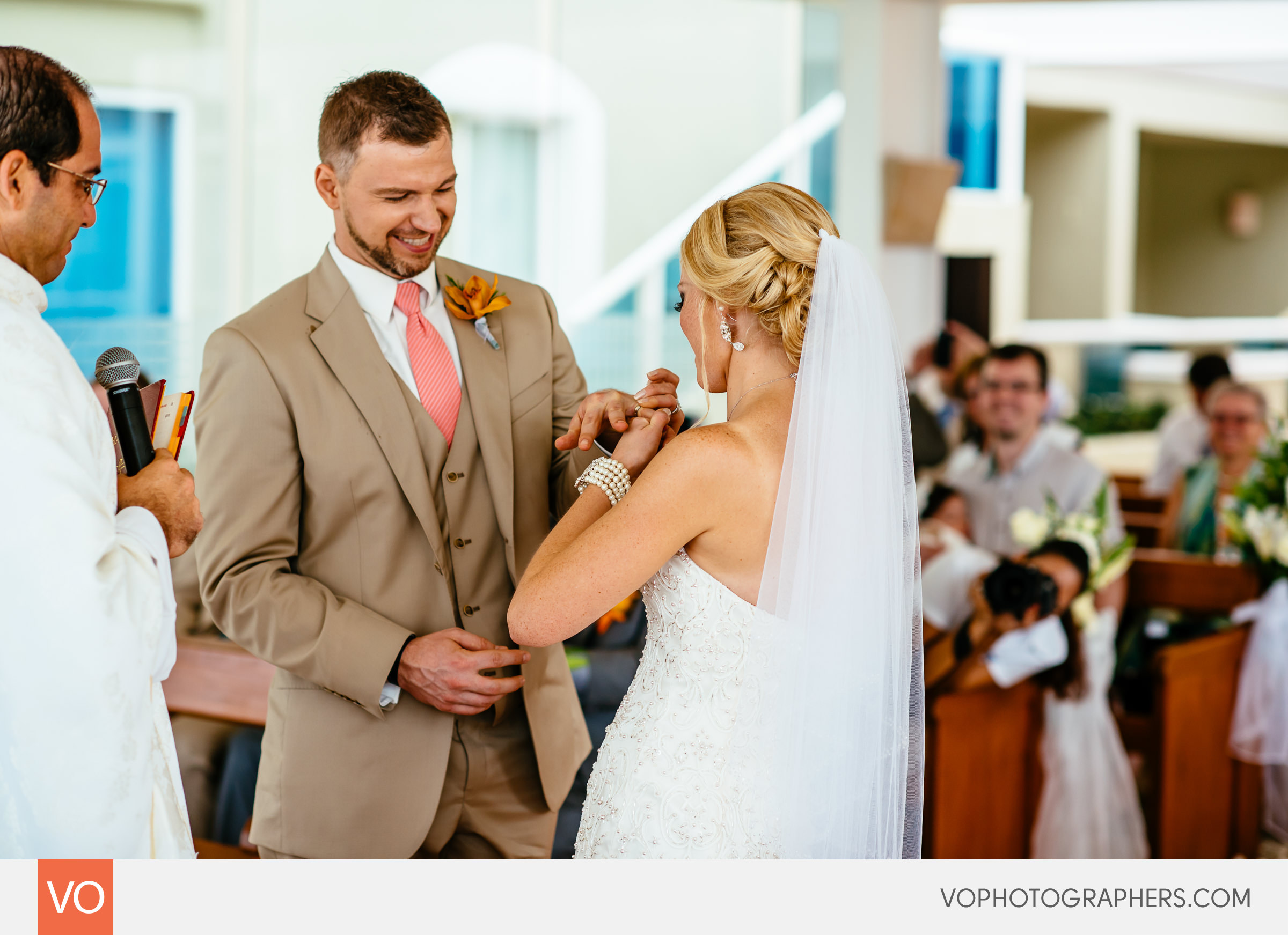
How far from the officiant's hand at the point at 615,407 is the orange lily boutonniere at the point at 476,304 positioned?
0.24m

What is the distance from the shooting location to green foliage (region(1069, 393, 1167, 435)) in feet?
36.4

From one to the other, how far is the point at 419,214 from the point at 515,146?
3481mm

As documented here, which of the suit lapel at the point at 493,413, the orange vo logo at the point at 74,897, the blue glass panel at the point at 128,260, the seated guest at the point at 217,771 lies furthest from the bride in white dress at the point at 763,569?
the blue glass panel at the point at 128,260

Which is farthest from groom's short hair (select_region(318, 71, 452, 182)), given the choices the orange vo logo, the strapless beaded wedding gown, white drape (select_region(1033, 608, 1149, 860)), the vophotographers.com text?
white drape (select_region(1033, 608, 1149, 860))

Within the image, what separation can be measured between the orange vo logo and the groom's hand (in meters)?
0.51

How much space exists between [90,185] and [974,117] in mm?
10279

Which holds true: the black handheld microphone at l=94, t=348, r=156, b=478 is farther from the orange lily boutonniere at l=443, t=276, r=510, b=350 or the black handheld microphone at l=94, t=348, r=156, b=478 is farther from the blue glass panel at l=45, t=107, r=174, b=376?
Answer: the blue glass panel at l=45, t=107, r=174, b=376

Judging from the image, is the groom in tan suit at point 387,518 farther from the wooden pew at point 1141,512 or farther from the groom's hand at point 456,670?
the wooden pew at point 1141,512

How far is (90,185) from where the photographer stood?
1524 millimetres

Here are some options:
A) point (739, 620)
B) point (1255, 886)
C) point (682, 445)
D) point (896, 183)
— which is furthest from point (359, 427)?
point (896, 183)

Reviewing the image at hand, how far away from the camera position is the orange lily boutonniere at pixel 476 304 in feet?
6.88

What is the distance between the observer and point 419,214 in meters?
1.92

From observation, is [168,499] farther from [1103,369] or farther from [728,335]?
[1103,369]

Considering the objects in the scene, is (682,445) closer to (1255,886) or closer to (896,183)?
(1255,886)
